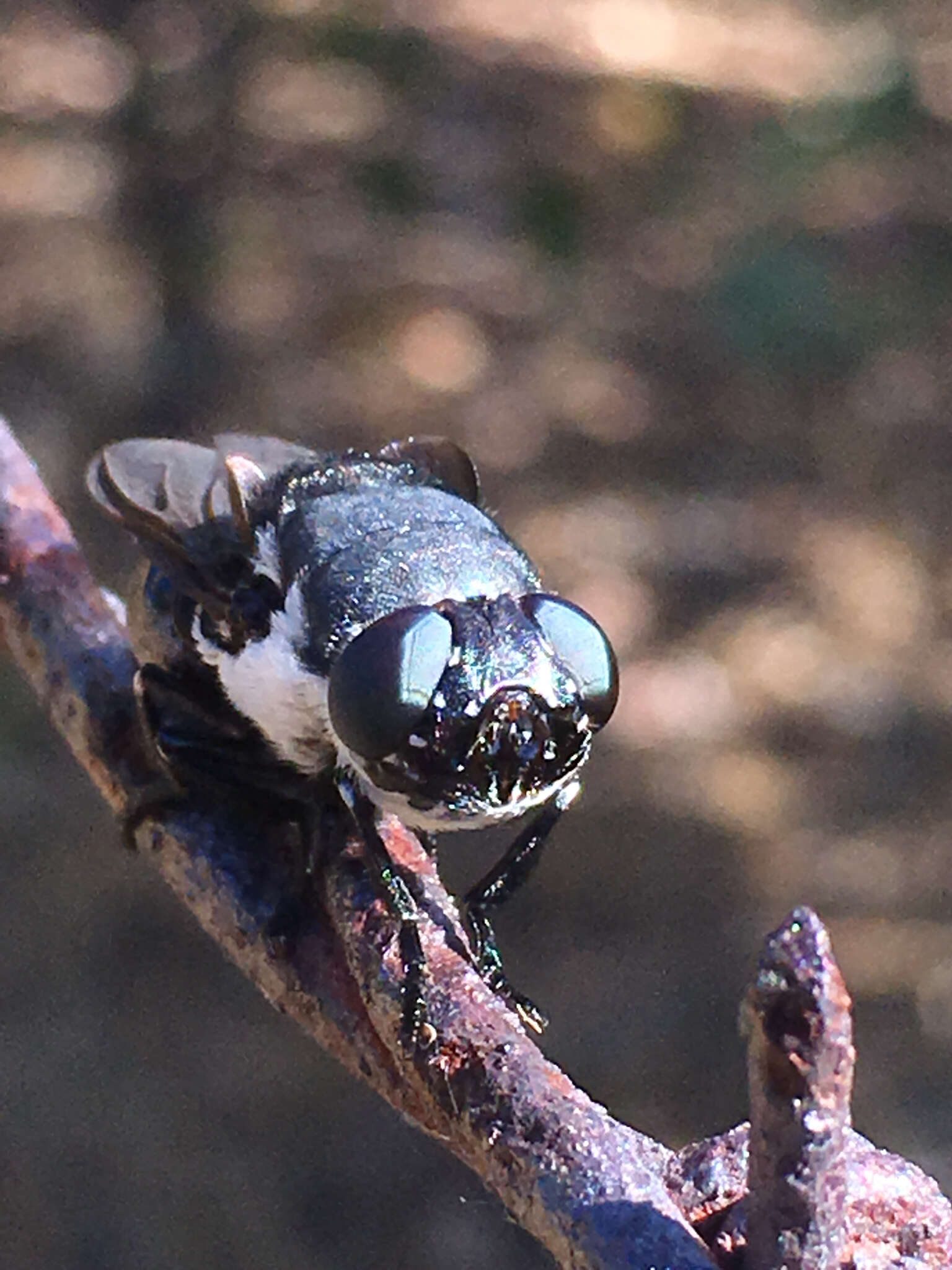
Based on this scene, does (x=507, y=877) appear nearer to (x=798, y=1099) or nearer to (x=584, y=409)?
(x=798, y=1099)

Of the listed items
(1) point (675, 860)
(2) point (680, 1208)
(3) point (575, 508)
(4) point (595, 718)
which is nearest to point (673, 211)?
(3) point (575, 508)

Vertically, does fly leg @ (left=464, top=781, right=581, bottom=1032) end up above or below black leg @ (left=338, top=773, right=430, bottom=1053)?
below

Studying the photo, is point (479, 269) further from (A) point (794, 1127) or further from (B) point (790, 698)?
(A) point (794, 1127)

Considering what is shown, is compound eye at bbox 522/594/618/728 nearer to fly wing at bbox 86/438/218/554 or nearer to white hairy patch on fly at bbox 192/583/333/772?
white hairy patch on fly at bbox 192/583/333/772

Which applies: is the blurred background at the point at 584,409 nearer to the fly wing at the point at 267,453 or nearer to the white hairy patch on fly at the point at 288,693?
the fly wing at the point at 267,453

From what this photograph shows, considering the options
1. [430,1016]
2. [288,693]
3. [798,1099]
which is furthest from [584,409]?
[798,1099]

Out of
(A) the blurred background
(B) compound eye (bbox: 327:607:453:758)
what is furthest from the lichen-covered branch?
(A) the blurred background

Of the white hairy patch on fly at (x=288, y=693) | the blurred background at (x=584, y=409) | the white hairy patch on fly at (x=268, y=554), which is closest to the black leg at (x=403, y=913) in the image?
the white hairy patch on fly at (x=288, y=693)
